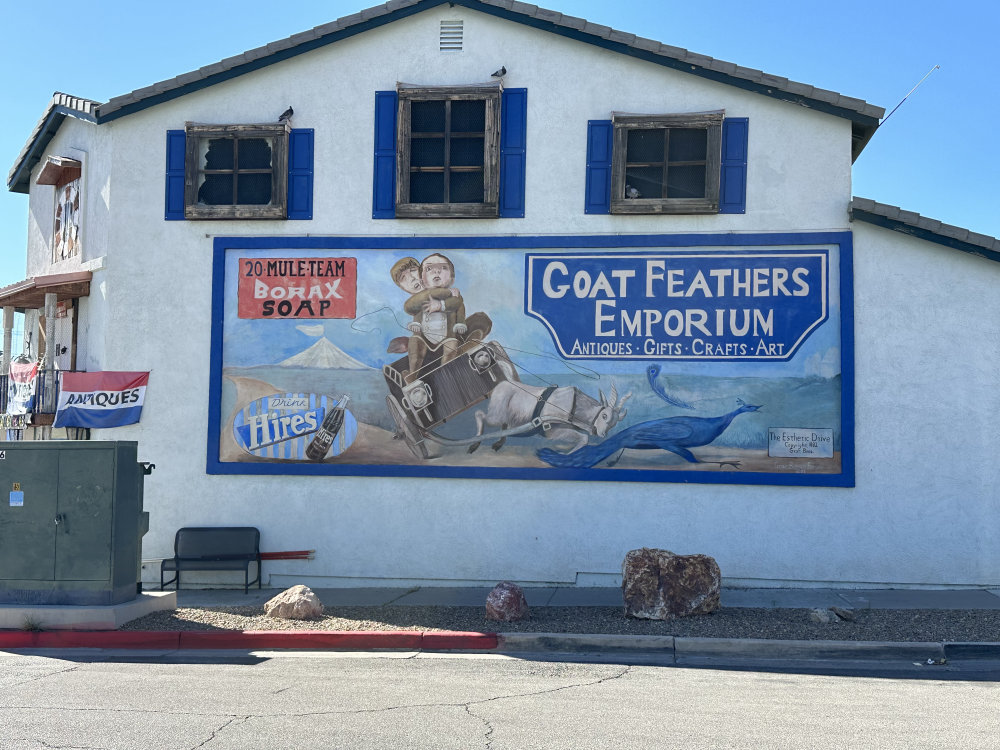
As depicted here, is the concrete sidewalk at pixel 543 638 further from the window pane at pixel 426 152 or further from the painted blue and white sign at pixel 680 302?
the window pane at pixel 426 152

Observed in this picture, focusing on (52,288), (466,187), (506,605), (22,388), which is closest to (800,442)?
(506,605)

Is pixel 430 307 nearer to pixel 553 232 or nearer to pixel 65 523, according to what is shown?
pixel 553 232

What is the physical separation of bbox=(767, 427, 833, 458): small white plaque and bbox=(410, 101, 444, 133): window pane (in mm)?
6153

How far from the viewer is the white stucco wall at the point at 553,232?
12.8 m

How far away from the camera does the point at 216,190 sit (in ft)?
47.3

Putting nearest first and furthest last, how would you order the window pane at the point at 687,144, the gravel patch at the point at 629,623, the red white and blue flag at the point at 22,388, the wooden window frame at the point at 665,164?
the gravel patch at the point at 629,623 < the wooden window frame at the point at 665,164 < the window pane at the point at 687,144 < the red white and blue flag at the point at 22,388

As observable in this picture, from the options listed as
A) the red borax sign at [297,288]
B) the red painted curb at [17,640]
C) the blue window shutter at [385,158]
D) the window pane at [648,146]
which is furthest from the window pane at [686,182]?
the red painted curb at [17,640]

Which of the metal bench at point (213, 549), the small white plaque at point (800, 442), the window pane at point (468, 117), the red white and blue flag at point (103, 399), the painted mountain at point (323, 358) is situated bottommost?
the metal bench at point (213, 549)

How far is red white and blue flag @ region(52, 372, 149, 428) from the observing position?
14.2 metres

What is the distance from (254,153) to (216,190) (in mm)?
765

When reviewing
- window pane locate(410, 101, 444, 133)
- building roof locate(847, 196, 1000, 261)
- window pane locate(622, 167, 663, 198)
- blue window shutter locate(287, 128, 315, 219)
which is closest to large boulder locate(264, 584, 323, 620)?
blue window shutter locate(287, 128, 315, 219)

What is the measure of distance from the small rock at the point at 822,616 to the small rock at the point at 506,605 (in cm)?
309

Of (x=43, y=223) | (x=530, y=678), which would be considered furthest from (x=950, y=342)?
(x=43, y=223)

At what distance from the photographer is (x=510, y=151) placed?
13797mm
